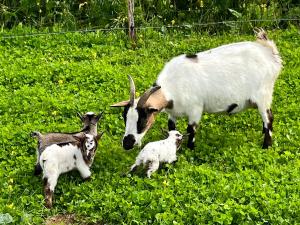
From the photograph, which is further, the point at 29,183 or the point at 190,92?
the point at 190,92

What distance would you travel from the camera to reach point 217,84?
27.1ft

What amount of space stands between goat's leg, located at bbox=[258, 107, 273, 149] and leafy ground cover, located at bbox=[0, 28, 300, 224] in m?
0.14

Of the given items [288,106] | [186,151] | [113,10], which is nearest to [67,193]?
[186,151]

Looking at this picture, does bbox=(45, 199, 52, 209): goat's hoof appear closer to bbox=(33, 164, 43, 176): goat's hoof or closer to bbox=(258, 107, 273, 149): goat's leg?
bbox=(33, 164, 43, 176): goat's hoof

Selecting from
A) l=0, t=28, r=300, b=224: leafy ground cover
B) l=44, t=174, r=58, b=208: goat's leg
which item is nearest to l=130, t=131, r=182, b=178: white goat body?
l=0, t=28, r=300, b=224: leafy ground cover

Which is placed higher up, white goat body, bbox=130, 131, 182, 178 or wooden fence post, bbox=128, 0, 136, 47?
wooden fence post, bbox=128, 0, 136, 47

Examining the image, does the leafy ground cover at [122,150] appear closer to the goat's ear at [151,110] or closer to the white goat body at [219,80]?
the white goat body at [219,80]

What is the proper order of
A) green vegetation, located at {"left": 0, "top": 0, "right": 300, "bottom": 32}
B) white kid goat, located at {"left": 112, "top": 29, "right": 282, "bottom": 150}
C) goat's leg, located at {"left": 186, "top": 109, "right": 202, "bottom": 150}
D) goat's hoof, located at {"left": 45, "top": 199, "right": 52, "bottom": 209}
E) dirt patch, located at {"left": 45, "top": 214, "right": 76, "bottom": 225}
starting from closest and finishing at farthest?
1. dirt patch, located at {"left": 45, "top": 214, "right": 76, "bottom": 225}
2. goat's hoof, located at {"left": 45, "top": 199, "right": 52, "bottom": 209}
3. white kid goat, located at {"left": 112, "top": 29, "right": 282, "bottom": 150}
4. goat's leg, located at {"left": 186, "top": 109, "right": 202, "bottom": 150}
5. green vegetation, located at {"left": 0, "top": 0, "right": 300, "bottom": 32}

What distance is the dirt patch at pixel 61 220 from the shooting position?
690 cm

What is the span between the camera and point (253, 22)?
12266 millimetres

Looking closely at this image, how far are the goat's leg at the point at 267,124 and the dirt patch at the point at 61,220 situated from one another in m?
2.79

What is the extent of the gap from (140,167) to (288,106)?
2.98 meters

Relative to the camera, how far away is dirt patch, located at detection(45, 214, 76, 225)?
690cm

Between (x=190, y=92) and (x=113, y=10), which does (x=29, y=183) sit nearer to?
(x=190, y=92)
